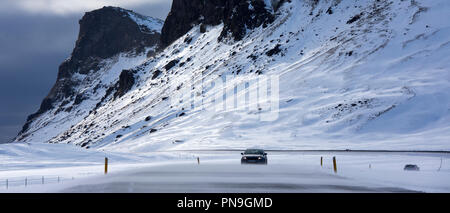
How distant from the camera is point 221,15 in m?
162

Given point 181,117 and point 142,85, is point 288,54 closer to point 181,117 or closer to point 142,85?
point 181,117

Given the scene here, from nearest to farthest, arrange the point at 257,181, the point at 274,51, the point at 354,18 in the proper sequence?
1. the point at 257,181
2. the point at 354,18
3. the point at 274,51

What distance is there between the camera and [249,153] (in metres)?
30.1

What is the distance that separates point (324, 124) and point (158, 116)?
46.2 metres

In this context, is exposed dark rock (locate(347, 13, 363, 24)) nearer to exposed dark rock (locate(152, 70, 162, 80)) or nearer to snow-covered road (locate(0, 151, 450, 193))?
exposed dark rock (locate(152, 70, 162, 80))

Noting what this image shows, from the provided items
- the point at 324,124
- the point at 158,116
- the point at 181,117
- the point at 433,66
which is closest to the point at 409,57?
the point at 433,66

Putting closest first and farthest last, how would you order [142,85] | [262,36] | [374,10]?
1. [374,10]
2. [262,36]
3. [142,85]

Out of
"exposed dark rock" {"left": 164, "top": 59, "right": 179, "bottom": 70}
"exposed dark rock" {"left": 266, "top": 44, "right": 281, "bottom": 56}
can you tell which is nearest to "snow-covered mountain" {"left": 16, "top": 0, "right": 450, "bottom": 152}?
"exposed dark rock" {"left": 266, "top": 44, "right": 281, "bottom": 56}

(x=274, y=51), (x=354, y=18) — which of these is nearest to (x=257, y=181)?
(x=274, y=51)

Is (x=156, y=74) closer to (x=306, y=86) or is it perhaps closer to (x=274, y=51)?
(x=274, y=51)

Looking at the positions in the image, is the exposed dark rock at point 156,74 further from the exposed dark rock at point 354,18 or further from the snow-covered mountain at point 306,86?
the exposed dark rock at point 354,18

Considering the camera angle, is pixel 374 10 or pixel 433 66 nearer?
pixel 433 66

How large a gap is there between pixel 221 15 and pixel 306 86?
81863 mm
